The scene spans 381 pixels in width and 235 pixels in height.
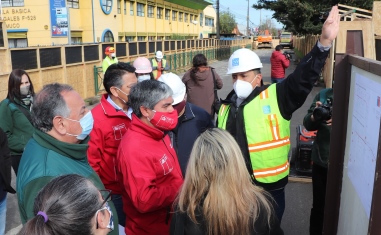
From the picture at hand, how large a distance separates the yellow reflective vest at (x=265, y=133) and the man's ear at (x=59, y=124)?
136cm

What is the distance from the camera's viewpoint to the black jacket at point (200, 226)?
2039 mm

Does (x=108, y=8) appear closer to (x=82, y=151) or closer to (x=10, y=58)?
(x=10, y=58)

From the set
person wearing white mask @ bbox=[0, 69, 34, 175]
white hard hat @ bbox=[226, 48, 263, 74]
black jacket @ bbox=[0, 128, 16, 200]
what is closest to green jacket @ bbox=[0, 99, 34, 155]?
person wearing white mask @ bbox=[0, 69, 34, 175]

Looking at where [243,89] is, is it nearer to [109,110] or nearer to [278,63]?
[109,110]

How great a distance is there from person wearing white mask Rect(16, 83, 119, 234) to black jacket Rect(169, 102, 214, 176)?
3.15ft

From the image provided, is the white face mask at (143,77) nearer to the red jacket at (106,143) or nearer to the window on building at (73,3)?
the red jacket at (106,143)

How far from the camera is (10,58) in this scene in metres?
10.8

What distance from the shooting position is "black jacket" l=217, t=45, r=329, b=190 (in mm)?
2730

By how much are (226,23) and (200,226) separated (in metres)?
88.5

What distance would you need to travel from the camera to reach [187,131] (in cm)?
344

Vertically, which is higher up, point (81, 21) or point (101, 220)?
point (81, 21)

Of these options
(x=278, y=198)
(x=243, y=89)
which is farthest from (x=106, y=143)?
(x=278, y=198)

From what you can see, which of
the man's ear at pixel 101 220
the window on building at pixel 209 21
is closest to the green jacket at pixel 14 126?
the man's ear at pixel 101 220

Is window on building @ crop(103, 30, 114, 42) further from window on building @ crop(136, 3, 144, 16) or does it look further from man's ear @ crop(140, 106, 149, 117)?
man's ear @ crop(140, 106, 149, 117)
